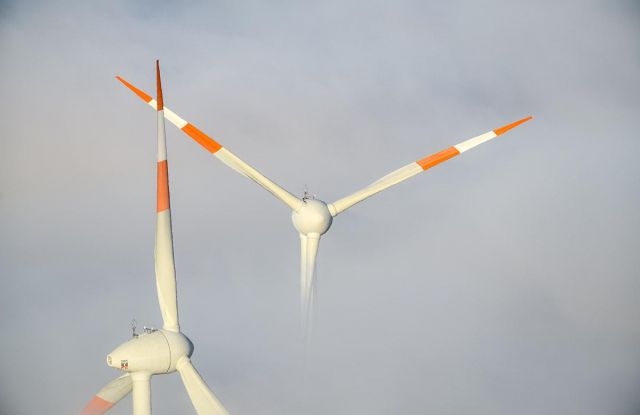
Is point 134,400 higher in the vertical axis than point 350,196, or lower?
lower

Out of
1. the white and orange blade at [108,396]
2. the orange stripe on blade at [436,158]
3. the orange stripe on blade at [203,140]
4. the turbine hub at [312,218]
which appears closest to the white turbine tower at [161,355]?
the white and orange blade at [108,396]

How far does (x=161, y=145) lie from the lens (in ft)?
284

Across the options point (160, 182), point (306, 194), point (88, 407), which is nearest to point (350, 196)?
point (306, 194)

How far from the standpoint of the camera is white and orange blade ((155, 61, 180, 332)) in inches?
3401

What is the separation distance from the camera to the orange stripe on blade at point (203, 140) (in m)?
89.2

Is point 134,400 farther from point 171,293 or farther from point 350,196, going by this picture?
point 350,196

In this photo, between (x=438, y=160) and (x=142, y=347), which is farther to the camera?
(x=438, y=160)

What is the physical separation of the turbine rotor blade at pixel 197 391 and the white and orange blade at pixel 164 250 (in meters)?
2.26

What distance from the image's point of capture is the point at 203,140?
295 ft

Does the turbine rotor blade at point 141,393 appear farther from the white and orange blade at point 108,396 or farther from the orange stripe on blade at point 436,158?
the orange stripe on blade at point 436,158

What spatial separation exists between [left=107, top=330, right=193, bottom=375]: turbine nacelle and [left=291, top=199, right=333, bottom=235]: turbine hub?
24.4ft

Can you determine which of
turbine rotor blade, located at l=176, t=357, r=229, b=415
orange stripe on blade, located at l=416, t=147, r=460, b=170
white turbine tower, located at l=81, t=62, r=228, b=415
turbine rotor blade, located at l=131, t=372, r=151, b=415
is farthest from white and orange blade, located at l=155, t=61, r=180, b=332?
orange stripe on blade, located at l=416, t=147, r=460, b=170

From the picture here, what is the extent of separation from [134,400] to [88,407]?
196cm

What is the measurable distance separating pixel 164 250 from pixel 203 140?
6.10m
